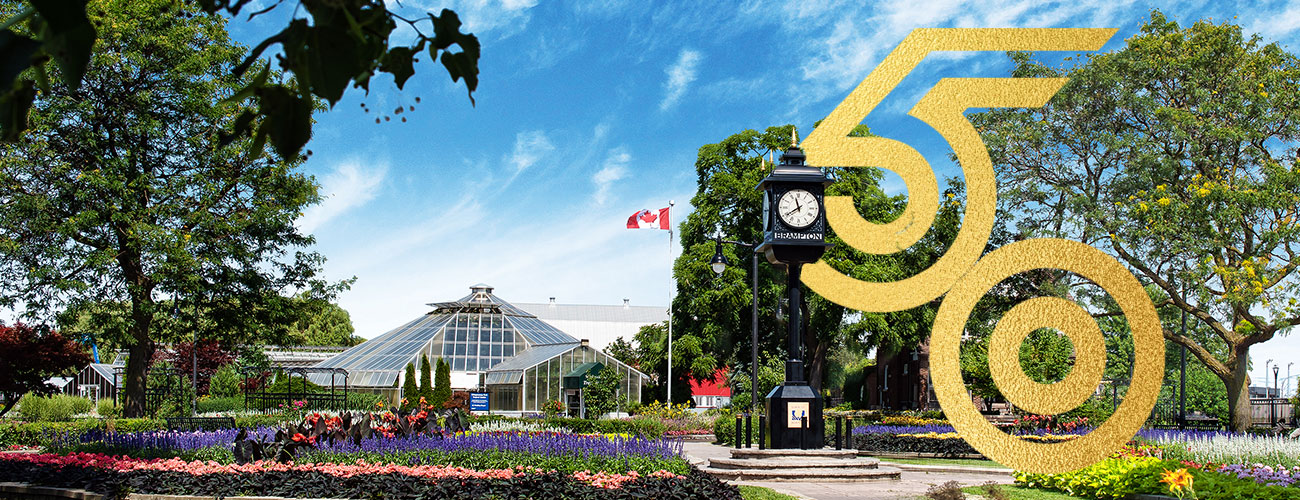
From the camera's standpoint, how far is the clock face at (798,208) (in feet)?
52.5

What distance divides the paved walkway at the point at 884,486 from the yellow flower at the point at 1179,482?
9.02 feet

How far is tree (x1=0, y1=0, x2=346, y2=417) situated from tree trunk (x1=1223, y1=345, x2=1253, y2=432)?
23.3m

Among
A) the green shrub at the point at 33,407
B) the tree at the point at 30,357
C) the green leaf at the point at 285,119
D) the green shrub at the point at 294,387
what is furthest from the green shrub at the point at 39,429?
the green leaf at the point at 285,119

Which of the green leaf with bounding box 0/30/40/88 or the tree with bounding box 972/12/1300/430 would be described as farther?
the tree with bounding box 972/12/1300/430

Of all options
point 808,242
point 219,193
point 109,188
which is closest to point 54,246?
point 109,188

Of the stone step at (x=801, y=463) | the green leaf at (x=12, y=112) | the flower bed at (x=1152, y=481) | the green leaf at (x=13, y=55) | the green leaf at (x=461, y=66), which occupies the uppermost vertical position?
the green leaf at (x=461, y=66)

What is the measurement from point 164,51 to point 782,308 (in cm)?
2234

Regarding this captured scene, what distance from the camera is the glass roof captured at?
43.6m

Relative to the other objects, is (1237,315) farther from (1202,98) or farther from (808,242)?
(808,242)

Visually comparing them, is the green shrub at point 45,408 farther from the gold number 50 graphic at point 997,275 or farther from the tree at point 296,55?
the tree at point 296,55

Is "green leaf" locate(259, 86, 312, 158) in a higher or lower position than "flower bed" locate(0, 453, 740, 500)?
higher

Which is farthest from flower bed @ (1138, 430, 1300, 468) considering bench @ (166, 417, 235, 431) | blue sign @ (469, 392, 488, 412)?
blue sign @ (469, 392, 488, 412)

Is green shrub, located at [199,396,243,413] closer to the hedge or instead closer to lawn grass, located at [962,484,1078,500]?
the hedge

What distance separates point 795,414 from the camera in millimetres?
15523
